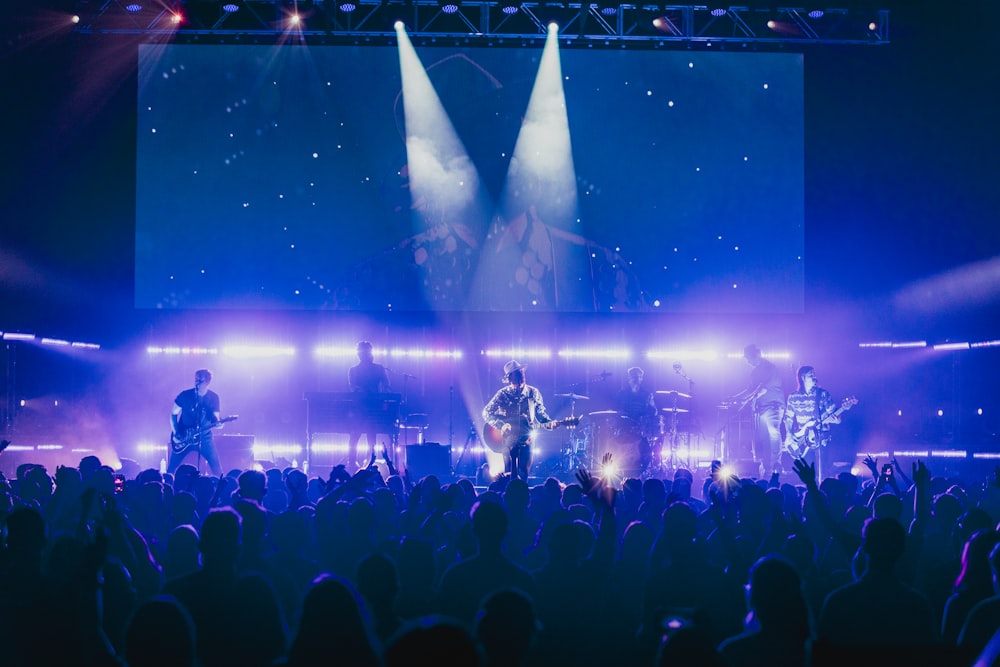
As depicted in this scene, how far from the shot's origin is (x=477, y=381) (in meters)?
16.1

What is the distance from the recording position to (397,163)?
14102 millimetres

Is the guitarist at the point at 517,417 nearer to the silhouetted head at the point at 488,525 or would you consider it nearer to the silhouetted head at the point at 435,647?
the silhouetted head at the point at 488,525

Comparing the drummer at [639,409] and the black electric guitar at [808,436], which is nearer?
the drummer at [639,409]

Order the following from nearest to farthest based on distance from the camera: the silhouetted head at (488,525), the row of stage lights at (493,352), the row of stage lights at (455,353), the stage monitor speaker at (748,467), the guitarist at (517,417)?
1. the silhouetted head at (488,525)
2. the guitarist at (517,417)
3. the stage monitor speaker at (748,467)
4. the row of stage lights at (493,352)
5. the row of stage lights at (455,353)

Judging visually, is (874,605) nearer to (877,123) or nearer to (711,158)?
(711,158)

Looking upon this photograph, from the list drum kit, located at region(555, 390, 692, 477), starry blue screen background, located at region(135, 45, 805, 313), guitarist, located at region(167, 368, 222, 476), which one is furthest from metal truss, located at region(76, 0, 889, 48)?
drum kit, located at region(555, 390, 692, 477)

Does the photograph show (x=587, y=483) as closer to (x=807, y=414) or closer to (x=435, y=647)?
(x=435, y=647)

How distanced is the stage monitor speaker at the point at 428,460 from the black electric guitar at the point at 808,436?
17.2ft

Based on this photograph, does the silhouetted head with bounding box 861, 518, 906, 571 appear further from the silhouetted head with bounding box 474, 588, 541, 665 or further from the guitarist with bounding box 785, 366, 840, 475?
the guitarist with bounding box 785, 366, 840, 475

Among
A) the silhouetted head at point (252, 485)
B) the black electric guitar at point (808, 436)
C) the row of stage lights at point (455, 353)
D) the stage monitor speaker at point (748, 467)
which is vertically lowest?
the stage monitor speaker at point (748, 467)

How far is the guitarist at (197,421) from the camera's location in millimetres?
11680

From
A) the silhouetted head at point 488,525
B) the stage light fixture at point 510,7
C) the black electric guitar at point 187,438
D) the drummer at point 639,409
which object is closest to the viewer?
the silhouetted head at point 488,525

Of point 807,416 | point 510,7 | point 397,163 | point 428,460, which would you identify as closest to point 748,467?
point 807,416

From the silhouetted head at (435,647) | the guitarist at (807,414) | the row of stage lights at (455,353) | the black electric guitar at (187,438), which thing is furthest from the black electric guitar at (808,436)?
the silhouetted head at (435,647)
